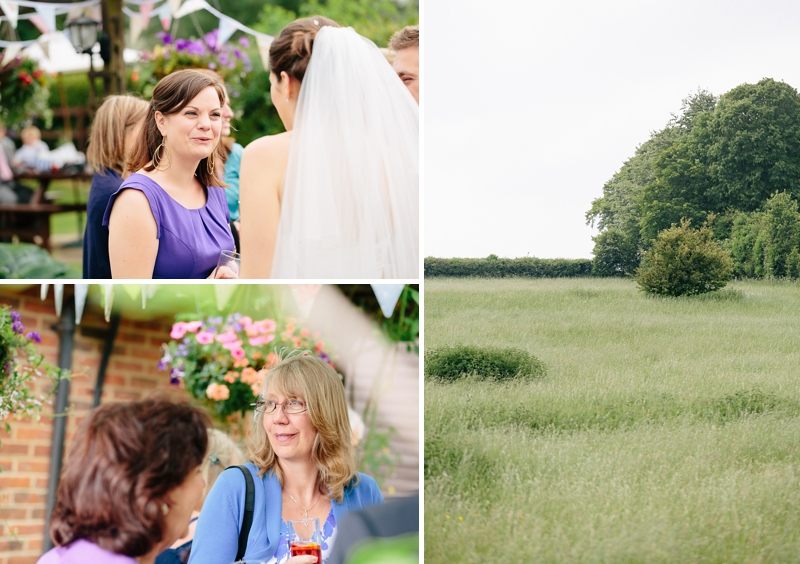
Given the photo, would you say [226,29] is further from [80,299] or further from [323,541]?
[323,541]

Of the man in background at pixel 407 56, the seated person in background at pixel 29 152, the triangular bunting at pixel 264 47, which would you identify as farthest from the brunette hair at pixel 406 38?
the seated person in background at pixel 29 152

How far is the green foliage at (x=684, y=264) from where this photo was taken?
2.66 meters

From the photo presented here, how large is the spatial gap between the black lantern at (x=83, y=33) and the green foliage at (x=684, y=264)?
2271mm

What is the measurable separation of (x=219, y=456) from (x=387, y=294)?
31.1 inches

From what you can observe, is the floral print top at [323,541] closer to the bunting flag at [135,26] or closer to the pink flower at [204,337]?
the pink flower at [204,337]

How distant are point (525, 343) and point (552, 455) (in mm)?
405

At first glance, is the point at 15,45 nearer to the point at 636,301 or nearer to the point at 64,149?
the point at 64,149

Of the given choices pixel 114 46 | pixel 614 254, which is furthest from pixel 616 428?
pixel 114 46

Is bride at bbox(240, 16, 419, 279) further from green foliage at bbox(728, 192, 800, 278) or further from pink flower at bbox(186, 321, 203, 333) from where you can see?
green foliage at bbox(728, 192, 800, 278)

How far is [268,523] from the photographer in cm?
218

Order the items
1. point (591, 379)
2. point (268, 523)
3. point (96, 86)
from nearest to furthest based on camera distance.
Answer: point (268, 523) → point (591, 379) → point (96, 86)

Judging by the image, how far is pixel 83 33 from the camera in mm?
2850

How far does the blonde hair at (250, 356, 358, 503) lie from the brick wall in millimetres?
494

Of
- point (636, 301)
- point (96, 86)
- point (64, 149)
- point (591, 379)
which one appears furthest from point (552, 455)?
point (64, 149)
